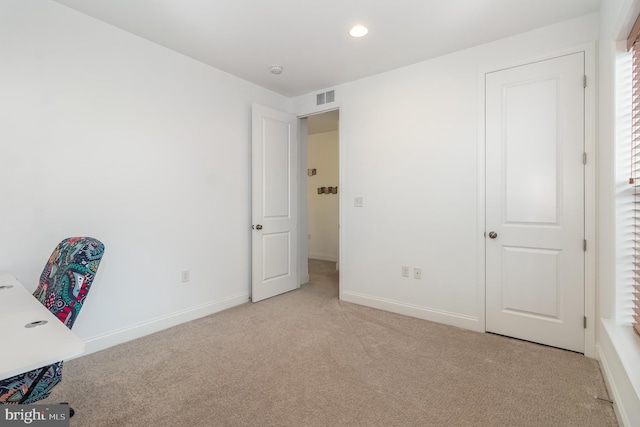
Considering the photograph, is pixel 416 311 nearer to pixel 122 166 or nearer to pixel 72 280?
pixel 72 280

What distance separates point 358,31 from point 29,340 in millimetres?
2833

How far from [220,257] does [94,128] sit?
5.49 ft

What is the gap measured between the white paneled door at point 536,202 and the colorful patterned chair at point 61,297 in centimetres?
297

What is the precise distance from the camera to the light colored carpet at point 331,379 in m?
1.72

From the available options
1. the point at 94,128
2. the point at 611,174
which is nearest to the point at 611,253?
the point at 611,174

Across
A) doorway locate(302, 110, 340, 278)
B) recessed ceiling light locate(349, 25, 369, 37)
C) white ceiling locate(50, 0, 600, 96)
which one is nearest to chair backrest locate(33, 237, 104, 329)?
white ceiling locate(50, 0, 600, 96)

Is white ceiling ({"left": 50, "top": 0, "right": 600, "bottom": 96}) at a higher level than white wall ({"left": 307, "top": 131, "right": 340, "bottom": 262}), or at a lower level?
higher

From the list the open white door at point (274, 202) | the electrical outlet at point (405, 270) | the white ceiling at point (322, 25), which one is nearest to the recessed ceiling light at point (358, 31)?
the white ceiling at point (322, 25)

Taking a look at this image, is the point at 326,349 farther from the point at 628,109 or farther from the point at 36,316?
the point at 628,109

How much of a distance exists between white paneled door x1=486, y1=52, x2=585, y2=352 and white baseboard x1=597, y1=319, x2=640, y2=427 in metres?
0.52

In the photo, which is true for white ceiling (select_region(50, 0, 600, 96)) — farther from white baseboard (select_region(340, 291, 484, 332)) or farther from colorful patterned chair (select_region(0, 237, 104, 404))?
white baseboard (select_region(340, 291, 484, 332))

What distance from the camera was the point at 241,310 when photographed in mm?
3424

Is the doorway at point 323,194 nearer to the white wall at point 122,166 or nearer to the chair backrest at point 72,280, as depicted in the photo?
the white wall at point 122,166

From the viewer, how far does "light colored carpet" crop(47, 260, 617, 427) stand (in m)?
1.72
